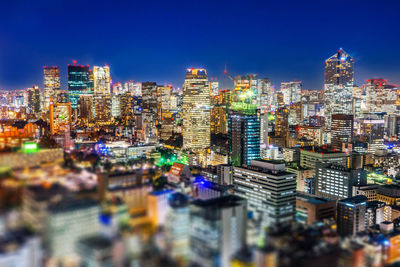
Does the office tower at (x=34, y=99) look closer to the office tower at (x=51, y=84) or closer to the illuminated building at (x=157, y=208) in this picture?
the office tower at (x=51, y=84)

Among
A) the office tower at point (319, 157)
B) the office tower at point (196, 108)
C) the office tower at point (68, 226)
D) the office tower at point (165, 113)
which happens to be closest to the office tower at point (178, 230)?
the office tower at point (68, 226)

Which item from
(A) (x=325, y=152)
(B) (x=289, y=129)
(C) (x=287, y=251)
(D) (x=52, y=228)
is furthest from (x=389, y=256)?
(B) (x=289, y=129)

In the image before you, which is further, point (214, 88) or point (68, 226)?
point (214, 88)

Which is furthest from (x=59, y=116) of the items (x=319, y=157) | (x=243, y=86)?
(x=319, y=157)

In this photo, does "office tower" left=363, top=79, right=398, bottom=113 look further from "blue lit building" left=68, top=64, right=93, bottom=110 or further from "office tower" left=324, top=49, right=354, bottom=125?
"blue lit building" left=68, top=64, right=93, bottom=110

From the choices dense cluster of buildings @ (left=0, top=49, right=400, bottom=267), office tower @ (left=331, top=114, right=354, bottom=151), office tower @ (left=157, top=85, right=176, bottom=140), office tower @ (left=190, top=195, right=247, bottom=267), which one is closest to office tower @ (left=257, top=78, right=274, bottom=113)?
office tower @ (left=157, top=85, right=176, bottom=140)

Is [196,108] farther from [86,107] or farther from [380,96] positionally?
[380,96]

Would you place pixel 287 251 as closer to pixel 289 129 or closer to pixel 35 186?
pixel 35 186
